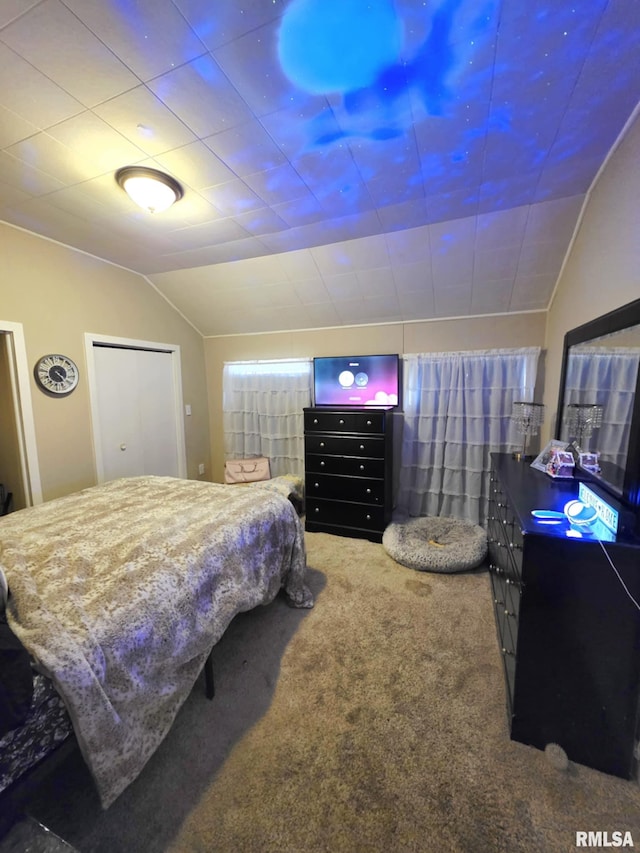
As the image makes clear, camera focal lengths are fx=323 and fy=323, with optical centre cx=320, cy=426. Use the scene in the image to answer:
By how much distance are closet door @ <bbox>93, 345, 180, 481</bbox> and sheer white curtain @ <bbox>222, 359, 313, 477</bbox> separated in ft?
2.28

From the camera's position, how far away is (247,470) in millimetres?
3975

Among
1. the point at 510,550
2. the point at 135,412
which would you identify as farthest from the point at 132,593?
the point at 135,412

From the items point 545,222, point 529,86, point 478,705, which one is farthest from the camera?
point 545,222

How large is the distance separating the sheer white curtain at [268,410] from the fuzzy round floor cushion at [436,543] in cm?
146

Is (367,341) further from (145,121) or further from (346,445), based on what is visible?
(145,121)

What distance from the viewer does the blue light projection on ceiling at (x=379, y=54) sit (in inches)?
41.4

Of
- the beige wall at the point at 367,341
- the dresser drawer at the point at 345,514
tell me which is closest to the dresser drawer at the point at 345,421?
the dresser drawer at the point at 345,514

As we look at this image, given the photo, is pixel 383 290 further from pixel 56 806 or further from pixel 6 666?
pixel 56 806

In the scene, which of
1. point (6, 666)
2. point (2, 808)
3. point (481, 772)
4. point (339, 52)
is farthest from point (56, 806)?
point (339, 52)

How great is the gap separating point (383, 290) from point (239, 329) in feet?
6.08

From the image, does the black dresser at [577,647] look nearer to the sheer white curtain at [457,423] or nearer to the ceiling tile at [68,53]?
the sheer white curtain at [457,423]

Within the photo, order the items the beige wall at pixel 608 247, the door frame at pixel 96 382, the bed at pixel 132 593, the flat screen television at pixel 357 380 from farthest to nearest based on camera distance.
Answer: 1. the flat screen television at pixel 357 380
2. the door frame at pixel 96 382
3. the beige wall at pixel 608 247
4. the bed at pixel 132 593

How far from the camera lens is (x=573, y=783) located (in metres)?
1.19

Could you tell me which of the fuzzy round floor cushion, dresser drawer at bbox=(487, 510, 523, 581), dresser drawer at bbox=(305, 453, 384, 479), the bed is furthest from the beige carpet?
dresser drawer at bbox=(305, 453, 384, 479)
